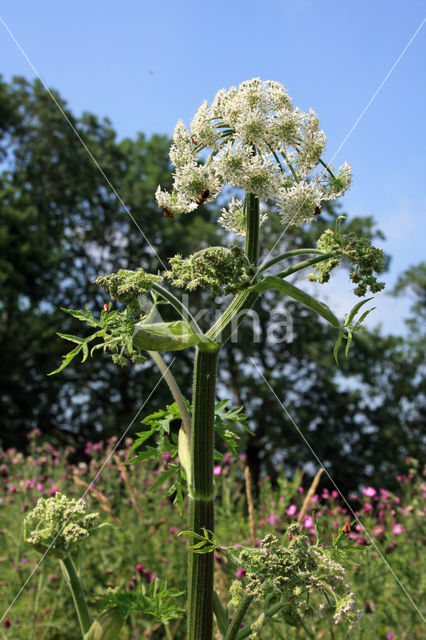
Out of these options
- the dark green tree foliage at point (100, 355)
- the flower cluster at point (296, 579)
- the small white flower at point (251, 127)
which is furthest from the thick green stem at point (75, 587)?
the dark green tree foliage at point (100, 355)

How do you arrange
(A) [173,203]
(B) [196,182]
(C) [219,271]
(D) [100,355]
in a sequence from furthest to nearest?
(D) [100,355]
(A) [173,203]
(B) [196,182]
(C) [219,271]

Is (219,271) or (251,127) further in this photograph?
(251,127)

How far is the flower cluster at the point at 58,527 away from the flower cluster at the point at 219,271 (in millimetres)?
1208

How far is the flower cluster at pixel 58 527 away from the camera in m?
2.41

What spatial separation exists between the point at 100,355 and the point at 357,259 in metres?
19.4

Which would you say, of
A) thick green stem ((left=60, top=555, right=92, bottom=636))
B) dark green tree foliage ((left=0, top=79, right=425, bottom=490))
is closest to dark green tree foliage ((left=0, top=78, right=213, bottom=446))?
dark green tree foliage ((left=0, top=79, right=425, bottom=490))

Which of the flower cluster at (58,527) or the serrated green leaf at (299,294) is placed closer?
the serrated green leaf at (299,294)

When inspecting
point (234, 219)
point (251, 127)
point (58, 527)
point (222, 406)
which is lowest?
point (58, 527)

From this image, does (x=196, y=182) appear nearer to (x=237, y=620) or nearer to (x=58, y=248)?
(x=237, y=620)

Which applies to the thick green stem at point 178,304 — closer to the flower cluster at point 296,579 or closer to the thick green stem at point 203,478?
the thick green stem at point 203,478

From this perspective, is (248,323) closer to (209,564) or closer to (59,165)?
(59,165)

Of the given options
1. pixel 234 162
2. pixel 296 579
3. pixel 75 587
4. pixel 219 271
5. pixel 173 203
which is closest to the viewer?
pixel 219 271

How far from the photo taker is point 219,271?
1884mm

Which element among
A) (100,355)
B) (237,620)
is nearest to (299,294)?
(237,620)
